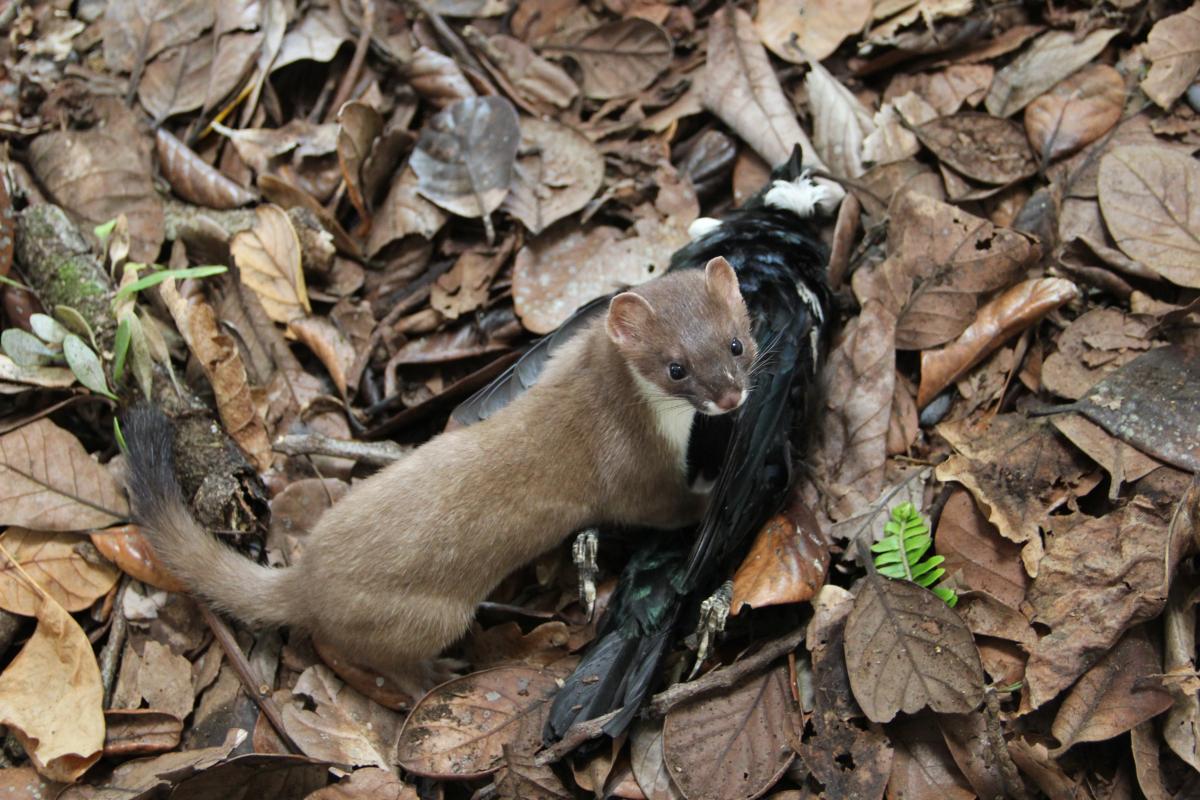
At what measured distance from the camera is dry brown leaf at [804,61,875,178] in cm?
525

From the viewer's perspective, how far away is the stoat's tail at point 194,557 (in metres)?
4.27

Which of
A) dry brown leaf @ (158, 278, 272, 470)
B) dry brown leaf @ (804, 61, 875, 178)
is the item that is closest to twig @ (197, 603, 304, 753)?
dry brown leaf @ (158, 278, 272, 470)

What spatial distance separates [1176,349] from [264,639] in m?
4.05

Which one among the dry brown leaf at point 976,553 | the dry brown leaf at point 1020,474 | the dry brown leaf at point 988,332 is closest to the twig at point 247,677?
the dry brown leaf at point 976,553

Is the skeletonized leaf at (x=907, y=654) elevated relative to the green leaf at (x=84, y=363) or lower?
lower

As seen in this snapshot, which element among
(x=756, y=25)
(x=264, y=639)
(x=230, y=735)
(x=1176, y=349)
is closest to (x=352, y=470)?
(x=264, y=639)

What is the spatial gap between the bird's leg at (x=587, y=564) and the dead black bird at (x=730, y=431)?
0.02m

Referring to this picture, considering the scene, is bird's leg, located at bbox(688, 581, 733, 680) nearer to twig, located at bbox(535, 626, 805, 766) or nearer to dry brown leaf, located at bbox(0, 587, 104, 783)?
twig, located at bbox(535, 626, 805, 766)

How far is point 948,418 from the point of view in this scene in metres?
4.50

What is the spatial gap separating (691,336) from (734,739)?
1539 millimetres

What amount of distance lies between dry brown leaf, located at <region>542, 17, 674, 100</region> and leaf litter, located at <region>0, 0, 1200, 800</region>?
2 centimetres

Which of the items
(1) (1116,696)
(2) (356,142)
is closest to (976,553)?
(1) (1116,696)

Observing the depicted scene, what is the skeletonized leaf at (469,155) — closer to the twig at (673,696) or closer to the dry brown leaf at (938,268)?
the dry brown leaf at (938,268)

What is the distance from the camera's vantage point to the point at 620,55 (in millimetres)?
5848
